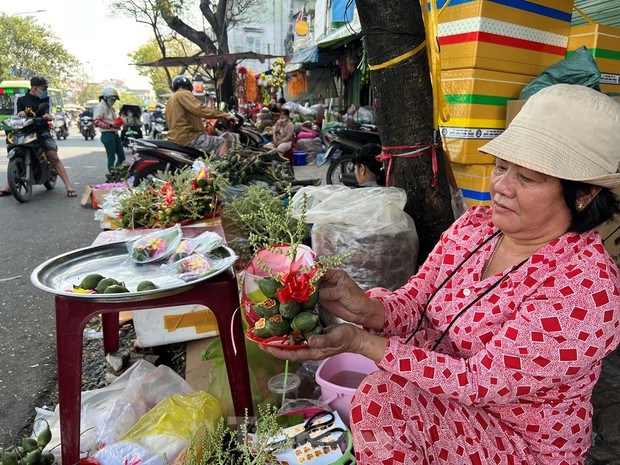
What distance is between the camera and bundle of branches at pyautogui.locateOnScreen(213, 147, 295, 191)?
4113 millimetres

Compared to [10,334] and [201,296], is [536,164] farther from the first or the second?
[10,334]

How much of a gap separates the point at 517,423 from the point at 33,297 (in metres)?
3.48

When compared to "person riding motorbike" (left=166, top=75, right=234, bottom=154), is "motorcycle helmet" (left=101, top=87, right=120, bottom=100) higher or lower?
higher

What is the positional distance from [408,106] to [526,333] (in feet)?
5.41

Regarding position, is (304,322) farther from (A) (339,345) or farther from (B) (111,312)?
(B) (111,312)

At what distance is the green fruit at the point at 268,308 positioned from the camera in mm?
1294

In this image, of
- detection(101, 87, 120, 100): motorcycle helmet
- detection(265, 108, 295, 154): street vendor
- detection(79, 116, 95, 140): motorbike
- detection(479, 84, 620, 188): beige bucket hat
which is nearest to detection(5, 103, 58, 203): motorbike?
detection(101, 87, 120, 100): motorcycle helmet

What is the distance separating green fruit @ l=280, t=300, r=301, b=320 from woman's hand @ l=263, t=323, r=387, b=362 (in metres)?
0.09

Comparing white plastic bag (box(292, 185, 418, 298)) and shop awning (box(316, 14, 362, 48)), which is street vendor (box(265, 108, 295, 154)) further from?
white plastic bag (box(292, 185, 418, 298))

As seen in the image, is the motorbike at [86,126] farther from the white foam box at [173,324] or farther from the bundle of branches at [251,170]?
the white foam box at [173,324]

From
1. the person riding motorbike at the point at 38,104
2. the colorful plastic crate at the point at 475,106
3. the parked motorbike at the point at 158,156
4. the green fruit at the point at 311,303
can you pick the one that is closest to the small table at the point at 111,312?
the green fruit at the point at 311,303

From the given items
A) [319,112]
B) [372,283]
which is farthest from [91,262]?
[319,112]

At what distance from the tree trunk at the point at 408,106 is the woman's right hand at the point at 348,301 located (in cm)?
118

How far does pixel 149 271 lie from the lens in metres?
1.90
